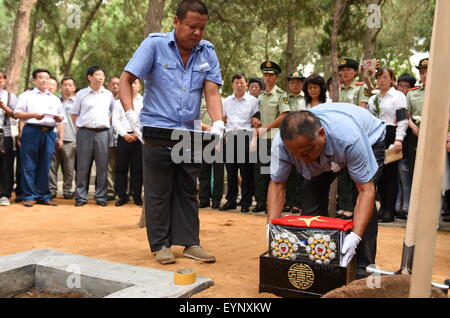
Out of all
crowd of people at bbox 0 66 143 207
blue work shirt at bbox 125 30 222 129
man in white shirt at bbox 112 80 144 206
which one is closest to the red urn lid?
blue work shirt at bbox 125 30 222 129

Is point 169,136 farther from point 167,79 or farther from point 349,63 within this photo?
point 349,63

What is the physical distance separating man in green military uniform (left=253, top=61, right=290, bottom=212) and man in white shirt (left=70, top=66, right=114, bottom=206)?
226 centimetres

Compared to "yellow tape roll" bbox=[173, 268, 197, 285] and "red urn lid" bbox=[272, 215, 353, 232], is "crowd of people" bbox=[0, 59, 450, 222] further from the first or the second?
"yellow tape roll" bbox=[173, 268, 197, 285]

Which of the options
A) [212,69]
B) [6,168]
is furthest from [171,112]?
[6,168]

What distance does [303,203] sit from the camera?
11.5ft

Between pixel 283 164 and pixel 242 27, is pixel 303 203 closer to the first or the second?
pixel 283 164

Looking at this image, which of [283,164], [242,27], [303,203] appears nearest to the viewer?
[283,164]

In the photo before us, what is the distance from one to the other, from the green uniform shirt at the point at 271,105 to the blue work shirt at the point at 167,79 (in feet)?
9.48

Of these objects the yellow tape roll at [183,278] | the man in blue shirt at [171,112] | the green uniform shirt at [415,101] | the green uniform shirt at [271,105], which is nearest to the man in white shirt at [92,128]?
the green uniform shirt at [271,105]

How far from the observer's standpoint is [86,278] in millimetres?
3125

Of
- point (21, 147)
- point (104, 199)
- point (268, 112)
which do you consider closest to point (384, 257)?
point (268, 112)

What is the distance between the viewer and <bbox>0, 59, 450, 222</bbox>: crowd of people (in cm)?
602

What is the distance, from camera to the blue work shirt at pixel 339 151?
113 inches

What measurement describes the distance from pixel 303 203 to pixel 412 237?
3.34 ft
